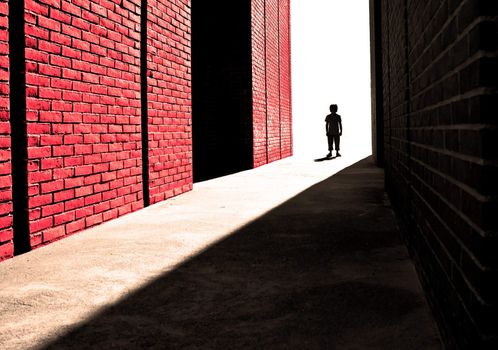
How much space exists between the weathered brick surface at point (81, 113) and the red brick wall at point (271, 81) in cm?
622

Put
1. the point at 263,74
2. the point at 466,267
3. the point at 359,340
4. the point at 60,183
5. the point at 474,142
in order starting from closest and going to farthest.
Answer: the point at 474,142, the point at 466,267, the point at 359,340, the point at 60,183, the point at 263,74

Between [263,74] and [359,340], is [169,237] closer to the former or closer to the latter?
[359,340]

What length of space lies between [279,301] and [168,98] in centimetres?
431

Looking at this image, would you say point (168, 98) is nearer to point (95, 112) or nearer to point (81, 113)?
point (95, 112)

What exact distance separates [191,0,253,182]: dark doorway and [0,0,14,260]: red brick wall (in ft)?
24.7

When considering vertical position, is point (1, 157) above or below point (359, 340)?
above

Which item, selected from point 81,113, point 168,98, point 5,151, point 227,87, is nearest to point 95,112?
point 81,113

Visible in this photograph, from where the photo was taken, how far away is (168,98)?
6.36 meters

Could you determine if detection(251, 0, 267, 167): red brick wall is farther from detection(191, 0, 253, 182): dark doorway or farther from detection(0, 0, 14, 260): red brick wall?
detection(0, 0, 14, 260): red brick wall

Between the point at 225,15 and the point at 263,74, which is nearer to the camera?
the point at 225,15

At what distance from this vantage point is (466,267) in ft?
4.86

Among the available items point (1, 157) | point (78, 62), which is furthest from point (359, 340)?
point (78, 62)

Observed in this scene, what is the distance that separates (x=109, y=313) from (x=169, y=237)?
1.75 meters

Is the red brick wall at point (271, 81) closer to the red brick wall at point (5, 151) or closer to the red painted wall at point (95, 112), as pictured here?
the red painted wall at point (95, 112)
